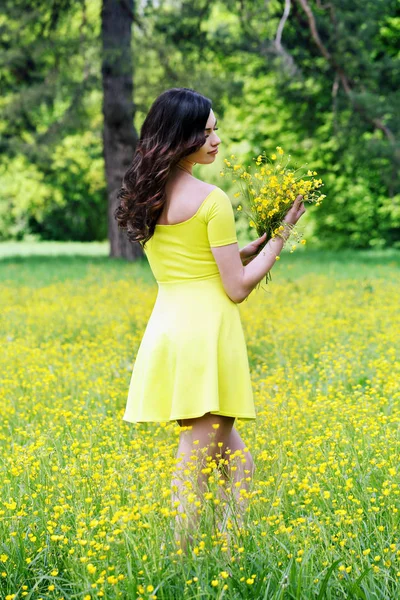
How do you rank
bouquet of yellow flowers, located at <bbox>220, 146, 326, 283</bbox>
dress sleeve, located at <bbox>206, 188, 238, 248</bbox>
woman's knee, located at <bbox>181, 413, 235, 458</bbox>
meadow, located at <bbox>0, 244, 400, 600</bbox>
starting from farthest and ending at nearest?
1. bouquet of yellow flowers, located at <bbox>220, 146, 326, 283</bbox>
2. woman's knee, located at <bbox>181, 413, 235, 458</bbox>
3. dress sleeve, located at <bbox>206, 188, 238, 248</bbox>
4. meadow, located at <bbox>0, 244, 400, 600</bbox>

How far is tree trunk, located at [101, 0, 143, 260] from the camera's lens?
57.6ft

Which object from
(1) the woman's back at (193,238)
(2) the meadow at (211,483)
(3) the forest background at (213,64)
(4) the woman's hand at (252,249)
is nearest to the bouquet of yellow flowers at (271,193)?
(4) the woman's hand at (252,249)

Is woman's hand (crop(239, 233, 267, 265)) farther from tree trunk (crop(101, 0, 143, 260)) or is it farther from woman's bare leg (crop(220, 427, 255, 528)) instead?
tree trunk (crop(101, 0, 143, 260))

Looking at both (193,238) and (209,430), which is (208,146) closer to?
(193,238)

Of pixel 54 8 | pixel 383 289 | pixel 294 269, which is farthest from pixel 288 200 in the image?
pixel 54 8

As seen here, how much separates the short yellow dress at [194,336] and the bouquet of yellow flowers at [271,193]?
0.34m

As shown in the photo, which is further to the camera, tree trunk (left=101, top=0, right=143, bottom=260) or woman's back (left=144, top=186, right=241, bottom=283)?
tree trunk (left=101, top=0, right=143, bottom=260)

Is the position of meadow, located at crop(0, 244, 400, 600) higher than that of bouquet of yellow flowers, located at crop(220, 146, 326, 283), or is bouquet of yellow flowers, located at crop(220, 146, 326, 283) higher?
bouquet of yellow flowers, located at crop(220, 146, 326, 283)

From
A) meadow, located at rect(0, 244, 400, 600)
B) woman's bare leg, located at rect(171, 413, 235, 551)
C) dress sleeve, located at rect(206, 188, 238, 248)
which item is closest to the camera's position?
meadow, located at rect(0, 244, 400, 600)

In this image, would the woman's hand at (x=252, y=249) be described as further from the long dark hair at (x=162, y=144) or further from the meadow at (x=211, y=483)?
the meadow at (x=211, y=483)

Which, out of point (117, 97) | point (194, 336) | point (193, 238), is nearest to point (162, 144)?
point (193, 238)

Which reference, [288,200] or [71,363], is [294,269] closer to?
[71,363]

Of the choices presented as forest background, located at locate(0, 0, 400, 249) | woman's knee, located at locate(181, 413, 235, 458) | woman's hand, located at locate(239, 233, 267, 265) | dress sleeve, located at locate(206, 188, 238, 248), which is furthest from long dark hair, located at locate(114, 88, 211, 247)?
forest background, located at locate(0, 0, 400, 249)

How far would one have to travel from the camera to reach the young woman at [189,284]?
10.6ft
